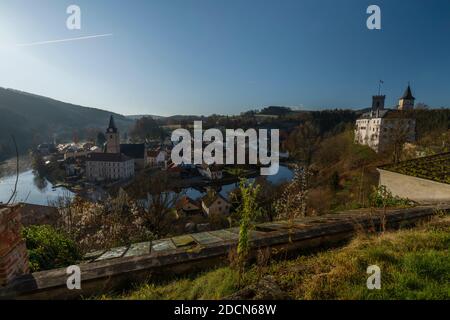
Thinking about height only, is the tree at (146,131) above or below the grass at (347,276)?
above

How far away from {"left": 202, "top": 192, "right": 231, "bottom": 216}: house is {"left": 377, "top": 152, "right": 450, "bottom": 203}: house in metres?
19.5

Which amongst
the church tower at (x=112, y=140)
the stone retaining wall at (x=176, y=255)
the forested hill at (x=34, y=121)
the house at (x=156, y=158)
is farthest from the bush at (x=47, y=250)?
the forested hill at (x=34, y=121)

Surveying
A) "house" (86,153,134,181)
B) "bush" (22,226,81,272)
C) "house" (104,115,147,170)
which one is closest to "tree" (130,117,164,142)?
"house" (104,115,147,170)

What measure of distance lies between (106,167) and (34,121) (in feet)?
317

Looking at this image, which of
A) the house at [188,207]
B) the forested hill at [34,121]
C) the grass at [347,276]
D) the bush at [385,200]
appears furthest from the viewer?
the forested hill at [34,121]

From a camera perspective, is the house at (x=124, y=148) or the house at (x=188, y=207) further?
the house at (x=124, y=148)

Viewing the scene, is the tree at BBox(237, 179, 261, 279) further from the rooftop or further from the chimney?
the rooftop

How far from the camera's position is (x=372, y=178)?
20.9m

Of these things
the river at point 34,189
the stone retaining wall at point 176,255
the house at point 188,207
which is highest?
the stone retaining wall at point 176,255

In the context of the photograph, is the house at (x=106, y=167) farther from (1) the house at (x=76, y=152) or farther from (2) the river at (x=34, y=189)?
(1) the house at (x=76, y=152)

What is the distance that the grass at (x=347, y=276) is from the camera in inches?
94.2

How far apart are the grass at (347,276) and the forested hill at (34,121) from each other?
295 ft

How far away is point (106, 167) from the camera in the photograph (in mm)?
54344
